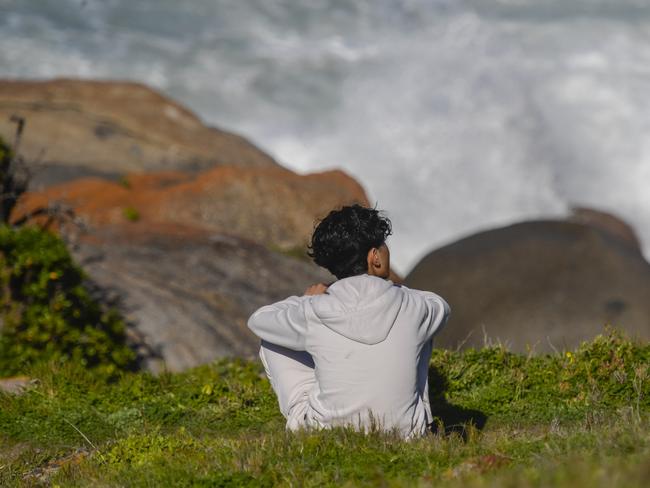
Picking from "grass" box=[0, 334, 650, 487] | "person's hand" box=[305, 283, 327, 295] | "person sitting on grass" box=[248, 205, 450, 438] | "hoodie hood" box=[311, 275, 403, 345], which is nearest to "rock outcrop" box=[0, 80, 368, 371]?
"grass" box=[0, 334, 650, 487]

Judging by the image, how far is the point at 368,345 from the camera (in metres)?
5.93

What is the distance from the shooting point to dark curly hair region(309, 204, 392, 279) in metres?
6.05

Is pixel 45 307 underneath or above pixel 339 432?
underneath

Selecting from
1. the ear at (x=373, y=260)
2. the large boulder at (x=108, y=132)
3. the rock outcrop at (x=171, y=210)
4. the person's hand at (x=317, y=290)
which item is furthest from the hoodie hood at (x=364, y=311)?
the large boulder at (x=108, y=132)

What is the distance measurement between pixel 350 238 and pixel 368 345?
68cm

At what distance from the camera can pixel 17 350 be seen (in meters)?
14.6

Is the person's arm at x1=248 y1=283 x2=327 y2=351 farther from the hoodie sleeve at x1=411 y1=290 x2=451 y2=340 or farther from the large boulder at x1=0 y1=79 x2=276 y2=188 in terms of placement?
the large boulder at x1=0 y1=79 x2=276 y2=188

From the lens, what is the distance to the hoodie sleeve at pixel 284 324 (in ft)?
20.1

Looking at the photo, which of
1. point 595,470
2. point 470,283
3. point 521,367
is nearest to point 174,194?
point 470,283

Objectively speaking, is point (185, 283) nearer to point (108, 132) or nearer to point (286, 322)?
point (286, 322)

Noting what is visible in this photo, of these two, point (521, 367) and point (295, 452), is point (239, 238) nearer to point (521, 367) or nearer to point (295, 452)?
point (521, 367)

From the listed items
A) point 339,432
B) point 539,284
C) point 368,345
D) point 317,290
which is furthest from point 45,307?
point 368,345

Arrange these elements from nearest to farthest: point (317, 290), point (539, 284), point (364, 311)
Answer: point (364, 311) → point (317, 290) → point (539, 284)

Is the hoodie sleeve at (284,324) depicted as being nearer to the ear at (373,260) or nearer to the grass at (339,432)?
the ear at (373,260)
